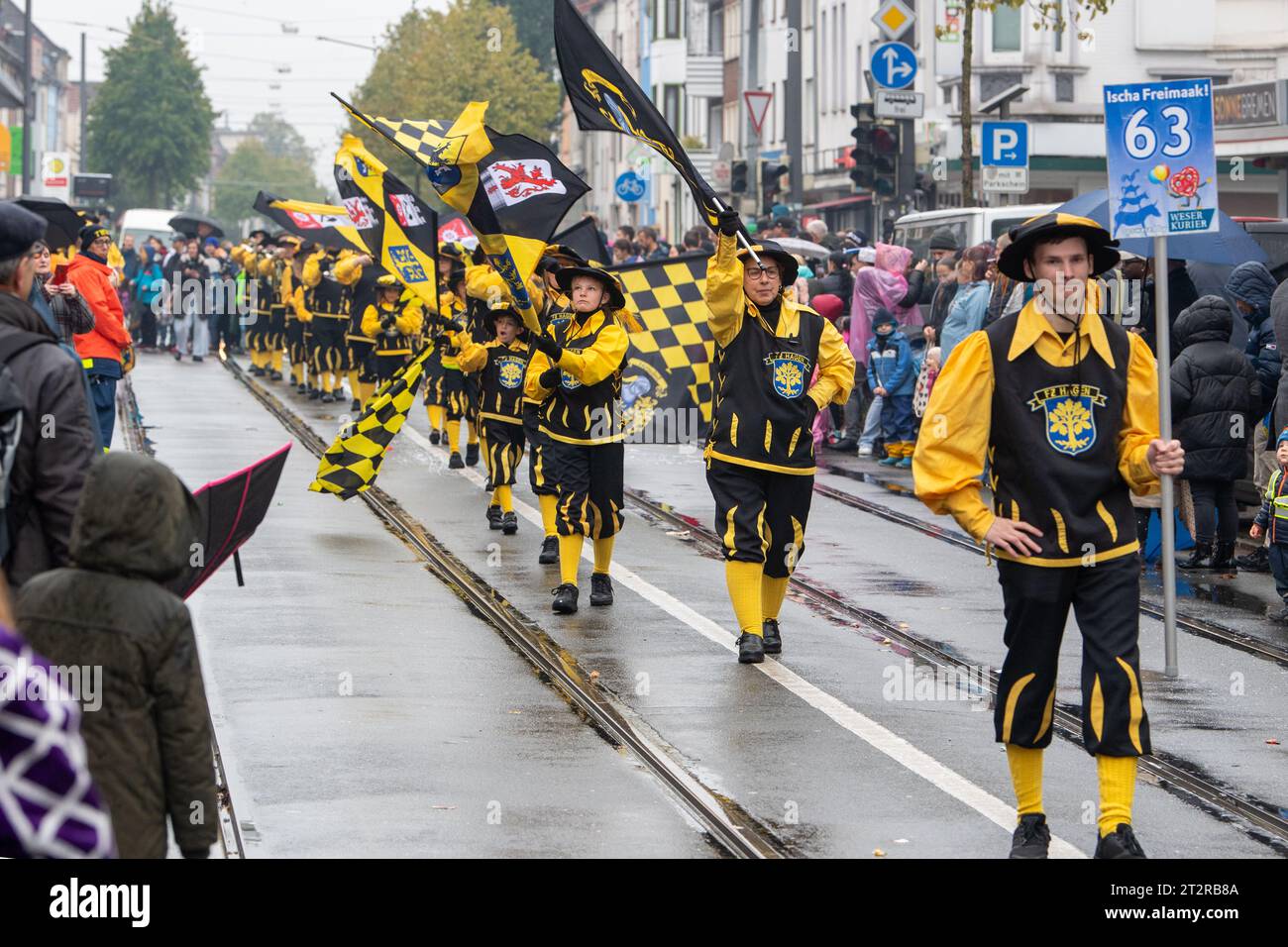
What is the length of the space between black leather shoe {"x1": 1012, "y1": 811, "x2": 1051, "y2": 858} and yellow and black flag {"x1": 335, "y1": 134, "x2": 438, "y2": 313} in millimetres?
10542

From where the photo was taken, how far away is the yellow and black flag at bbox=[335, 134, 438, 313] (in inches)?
660

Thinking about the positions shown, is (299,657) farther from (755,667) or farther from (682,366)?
(682,366)

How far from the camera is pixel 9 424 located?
5.15 metres

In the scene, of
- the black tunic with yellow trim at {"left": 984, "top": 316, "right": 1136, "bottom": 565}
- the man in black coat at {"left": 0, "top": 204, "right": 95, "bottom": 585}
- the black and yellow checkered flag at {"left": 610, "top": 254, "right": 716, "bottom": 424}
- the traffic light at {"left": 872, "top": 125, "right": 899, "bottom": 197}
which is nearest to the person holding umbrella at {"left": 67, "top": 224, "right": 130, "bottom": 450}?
the black and yellow checkered flag at {"left": 610, "top": 254, "right": 716, "bottom": 424}

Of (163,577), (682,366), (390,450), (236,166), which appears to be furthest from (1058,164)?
(236,166)

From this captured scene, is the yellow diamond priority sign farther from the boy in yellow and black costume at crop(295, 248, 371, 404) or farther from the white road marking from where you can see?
the white road marking

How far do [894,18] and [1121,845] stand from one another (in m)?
19.9

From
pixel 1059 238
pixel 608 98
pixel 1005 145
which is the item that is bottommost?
pixel 1059 238

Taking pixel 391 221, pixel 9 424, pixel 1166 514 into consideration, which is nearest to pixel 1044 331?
pixel 9 424

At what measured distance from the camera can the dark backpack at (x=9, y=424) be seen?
198 inches

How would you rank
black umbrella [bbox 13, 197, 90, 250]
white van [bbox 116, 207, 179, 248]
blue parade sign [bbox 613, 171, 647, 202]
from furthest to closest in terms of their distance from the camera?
white van [bbox 116, 207, 179, 248] → blue parade sign [bbox 613, 171, 647, 202] → black umbrella [bbox 13, 197, 90, 250]

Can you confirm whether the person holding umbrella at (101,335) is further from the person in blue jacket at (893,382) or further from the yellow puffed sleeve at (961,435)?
the yellow puffed sleeve at (961,435)

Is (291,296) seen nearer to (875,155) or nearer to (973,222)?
(875,155)
